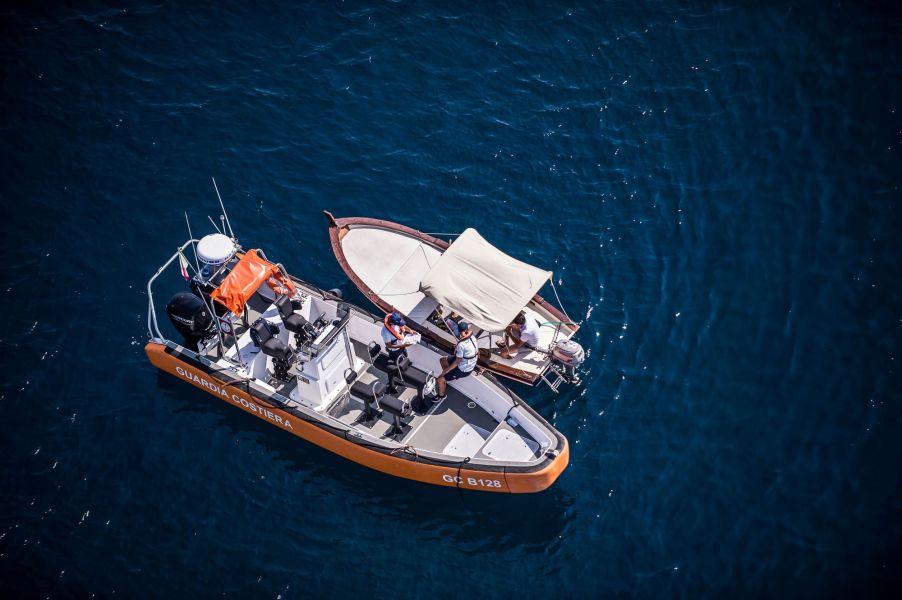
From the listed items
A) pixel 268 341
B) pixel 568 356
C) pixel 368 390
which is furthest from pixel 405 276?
pixel 568 356

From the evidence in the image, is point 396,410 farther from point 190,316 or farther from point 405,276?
point 190,316

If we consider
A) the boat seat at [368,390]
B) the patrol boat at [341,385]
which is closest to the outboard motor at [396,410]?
the patrol boat at [341,385]

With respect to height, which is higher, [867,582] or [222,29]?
[222,29]

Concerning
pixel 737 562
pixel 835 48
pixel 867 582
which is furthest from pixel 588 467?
pixel 835 48

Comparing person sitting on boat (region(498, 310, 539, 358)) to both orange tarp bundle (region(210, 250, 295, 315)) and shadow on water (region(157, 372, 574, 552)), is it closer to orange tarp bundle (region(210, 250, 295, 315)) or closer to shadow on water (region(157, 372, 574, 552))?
shadow on water (region(157, 372, 574, 552))

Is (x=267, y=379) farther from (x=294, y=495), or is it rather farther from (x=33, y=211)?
(x=33, y=211)

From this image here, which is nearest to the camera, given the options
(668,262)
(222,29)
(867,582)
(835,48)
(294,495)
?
(867,582)
